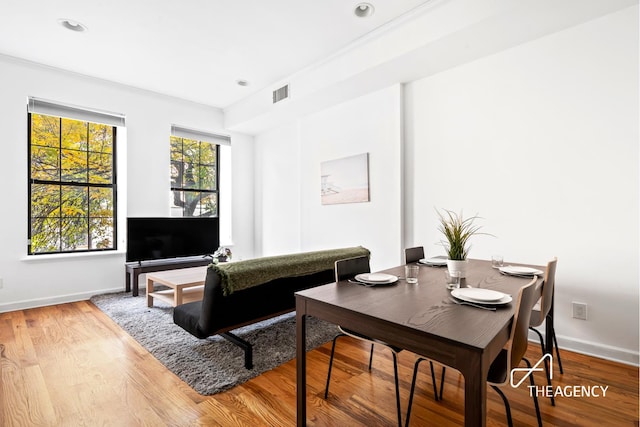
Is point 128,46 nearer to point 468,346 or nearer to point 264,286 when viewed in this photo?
point 264,286

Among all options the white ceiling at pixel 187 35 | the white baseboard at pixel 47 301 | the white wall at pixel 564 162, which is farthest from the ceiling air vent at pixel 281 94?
the white baseboard at pixel 47 301

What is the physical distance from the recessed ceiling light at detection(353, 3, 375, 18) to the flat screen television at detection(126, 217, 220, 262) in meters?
3.34

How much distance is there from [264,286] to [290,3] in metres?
2.34

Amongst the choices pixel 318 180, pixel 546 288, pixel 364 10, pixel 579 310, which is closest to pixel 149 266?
pixel 318 180

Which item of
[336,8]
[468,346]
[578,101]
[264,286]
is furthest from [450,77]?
[468,346]

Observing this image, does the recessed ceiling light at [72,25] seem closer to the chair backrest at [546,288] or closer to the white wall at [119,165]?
the white wall at [119,165]

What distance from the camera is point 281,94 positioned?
13.8 ft

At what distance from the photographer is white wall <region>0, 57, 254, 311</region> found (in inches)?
139

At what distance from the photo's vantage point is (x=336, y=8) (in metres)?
2.72

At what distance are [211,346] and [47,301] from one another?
8.79 ft

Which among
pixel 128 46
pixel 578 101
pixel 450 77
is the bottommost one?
pixel 578 101

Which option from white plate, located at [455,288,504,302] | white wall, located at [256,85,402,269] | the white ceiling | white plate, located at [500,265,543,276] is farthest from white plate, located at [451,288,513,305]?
→ the white ceiling

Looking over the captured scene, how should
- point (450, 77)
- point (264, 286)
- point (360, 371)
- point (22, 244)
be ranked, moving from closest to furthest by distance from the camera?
point (360, 371), point (264, 286), point (450, 77), point (22, 244)

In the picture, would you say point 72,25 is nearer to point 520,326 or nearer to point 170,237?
point 170,237
